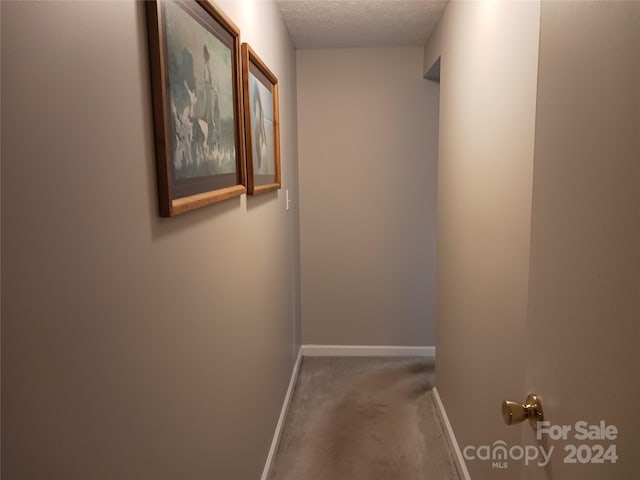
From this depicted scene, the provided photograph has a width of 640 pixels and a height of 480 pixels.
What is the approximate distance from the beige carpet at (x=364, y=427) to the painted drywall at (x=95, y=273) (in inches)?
42.3

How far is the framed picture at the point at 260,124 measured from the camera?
1.78m

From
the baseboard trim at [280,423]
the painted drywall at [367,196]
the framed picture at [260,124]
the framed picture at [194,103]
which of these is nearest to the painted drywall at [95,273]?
the framed picture at [194,103]

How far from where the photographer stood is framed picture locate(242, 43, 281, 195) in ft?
5.84

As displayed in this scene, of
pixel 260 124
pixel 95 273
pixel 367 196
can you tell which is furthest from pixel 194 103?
pixel 367 196

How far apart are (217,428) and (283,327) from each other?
1.35 m

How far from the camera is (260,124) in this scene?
80.2 inches

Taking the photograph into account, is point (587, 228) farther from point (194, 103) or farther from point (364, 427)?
point (364, 427)

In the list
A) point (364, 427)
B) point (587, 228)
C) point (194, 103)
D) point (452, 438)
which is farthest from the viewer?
point (364, 427)

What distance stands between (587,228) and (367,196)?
115 inches

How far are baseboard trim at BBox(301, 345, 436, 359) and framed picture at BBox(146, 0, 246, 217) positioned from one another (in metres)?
2.45

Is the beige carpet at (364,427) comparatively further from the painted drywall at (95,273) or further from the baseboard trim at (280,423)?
the painted drywall at (95,273)

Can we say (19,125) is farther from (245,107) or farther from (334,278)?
(334,278)

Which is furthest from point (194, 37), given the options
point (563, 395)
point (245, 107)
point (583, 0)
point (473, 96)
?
point (473, 96)

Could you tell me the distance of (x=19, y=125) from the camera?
0.59 metres
